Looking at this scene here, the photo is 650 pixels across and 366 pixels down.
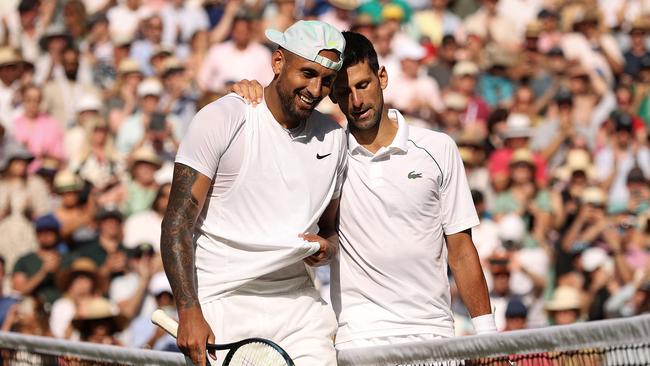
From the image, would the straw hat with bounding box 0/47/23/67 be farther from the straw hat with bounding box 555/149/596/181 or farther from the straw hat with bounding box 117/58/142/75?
the straw hat with bounding box 555/149/596/181

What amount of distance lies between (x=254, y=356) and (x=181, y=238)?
57 cm

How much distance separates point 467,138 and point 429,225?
7.88m

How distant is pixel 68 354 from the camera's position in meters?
7.55

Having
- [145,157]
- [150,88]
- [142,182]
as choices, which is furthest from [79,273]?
[150,88]

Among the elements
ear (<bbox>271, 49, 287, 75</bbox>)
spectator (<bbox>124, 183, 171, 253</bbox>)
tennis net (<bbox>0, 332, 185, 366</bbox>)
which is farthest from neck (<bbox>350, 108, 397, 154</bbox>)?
spectator (<bbox>124, 183, 171, 253</bbox>)

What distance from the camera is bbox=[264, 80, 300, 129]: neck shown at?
634cm

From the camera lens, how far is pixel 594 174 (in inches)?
578

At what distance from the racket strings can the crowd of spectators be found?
517cm

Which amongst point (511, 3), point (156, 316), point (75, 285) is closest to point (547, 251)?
point (75, 285)

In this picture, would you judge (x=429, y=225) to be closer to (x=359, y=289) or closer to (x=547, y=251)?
(x=359, y=289)

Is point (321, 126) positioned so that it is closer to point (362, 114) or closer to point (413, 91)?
point (362, 114)

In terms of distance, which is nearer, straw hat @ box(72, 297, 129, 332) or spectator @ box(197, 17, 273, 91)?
straw hat @ box(72, 297, 129, 332)

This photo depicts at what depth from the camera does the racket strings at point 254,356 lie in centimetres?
594

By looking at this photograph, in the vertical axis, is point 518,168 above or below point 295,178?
below
